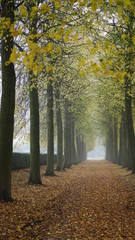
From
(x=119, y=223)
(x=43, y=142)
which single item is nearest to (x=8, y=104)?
(x=119, y=223)

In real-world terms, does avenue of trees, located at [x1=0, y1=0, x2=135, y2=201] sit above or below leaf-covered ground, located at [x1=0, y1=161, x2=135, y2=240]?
above

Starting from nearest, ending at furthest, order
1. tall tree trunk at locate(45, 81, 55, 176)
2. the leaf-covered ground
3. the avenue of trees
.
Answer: the avenue of trees < the leaf-covered ground < tall tree trunk at locate(45, 81, 55, 176)

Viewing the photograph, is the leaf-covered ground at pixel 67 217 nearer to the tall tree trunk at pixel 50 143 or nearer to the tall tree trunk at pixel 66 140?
the tall tree trunk at pixel 50 143

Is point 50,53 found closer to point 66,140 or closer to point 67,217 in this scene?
point 67,217

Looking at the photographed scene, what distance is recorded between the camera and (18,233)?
20.6 feet

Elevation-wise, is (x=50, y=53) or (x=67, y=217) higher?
(x=50, y=53)

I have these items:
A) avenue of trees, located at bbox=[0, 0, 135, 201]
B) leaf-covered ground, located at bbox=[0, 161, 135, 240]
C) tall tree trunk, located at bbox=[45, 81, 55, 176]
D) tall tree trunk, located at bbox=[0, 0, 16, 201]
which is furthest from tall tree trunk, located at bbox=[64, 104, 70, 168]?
tall tree trunk, located at bbox=[0, 0, 16, 201]

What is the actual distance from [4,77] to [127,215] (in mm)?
6151

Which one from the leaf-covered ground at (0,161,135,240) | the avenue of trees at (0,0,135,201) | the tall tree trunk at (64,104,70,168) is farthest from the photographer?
the tall tree trunk at (64,104,70,168)

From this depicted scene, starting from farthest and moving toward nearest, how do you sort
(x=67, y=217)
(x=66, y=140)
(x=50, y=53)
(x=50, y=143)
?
(x=66, y=140) < (x=50, y=143) < (x=67, y=217) < (x=50, y=53)

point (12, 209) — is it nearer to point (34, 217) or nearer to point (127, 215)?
point (34, 217)

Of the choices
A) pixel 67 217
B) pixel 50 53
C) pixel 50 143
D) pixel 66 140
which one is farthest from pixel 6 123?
pixel 66 140

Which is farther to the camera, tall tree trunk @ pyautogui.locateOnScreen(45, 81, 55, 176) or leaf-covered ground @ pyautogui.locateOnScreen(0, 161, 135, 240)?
tall tree trunk @ pyautogui.locateOnScreen(45, 81, 55, 176)

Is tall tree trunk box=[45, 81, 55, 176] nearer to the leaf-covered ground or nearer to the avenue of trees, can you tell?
the avenue of trees
